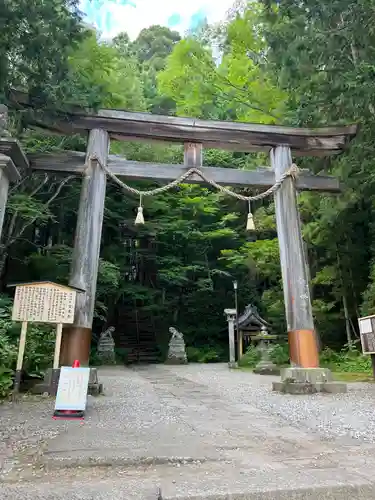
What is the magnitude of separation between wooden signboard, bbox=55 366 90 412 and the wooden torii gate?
1.72 m

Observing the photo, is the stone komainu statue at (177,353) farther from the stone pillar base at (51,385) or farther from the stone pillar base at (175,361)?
the stone pillar base at (51,385)

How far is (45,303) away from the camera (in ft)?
19.5

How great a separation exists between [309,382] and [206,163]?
14400 millimetres

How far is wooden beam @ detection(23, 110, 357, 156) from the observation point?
7.14m

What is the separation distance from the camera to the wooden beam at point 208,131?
7137 millimetres

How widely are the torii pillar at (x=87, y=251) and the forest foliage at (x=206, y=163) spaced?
81cm

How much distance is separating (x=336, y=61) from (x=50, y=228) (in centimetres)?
1250

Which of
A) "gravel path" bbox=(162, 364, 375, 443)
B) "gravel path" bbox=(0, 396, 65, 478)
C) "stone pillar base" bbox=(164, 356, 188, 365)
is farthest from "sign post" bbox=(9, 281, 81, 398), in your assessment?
"stone pillar base" bbox=(164, 356, 188, 365)

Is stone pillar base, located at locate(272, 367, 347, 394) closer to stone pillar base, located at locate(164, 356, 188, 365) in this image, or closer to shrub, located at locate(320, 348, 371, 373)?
shrub, located at locate(320, 348, 371, 373)

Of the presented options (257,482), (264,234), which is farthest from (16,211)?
(264,234)

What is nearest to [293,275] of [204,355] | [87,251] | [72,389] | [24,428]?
[87,251]

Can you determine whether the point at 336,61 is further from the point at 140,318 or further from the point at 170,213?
the point at 140,318

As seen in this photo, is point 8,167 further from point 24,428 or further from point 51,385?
point 51,385

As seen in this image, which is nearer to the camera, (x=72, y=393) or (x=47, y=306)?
(x=72, y=393)
